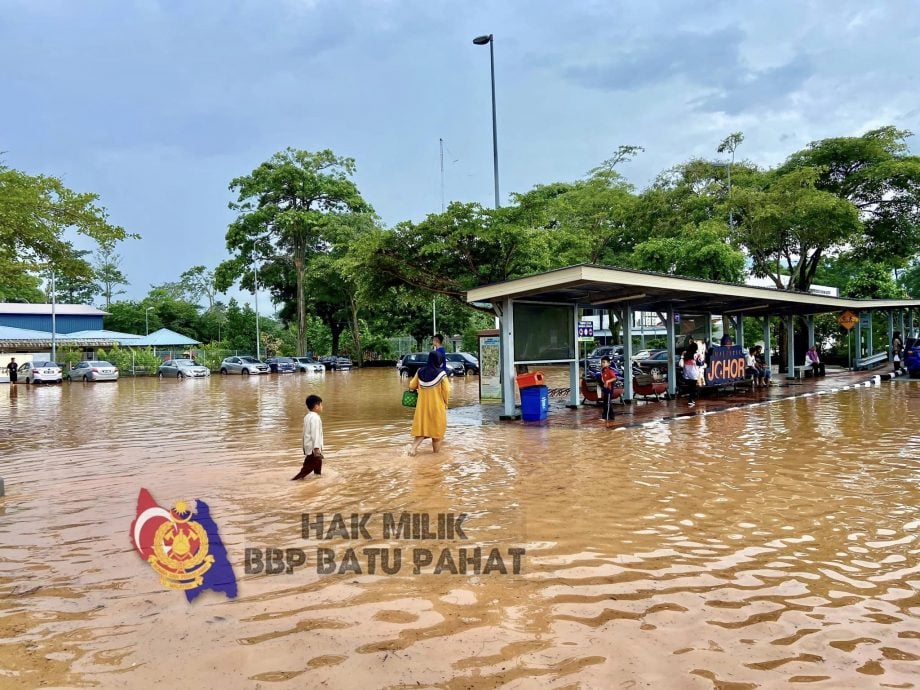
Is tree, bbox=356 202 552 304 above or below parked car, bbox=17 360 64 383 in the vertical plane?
above

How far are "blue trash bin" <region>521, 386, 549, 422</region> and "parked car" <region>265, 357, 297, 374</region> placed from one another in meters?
34.4

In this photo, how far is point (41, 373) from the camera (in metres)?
36.1

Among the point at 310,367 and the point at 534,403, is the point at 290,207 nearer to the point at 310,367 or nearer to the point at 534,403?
the point at 310,367

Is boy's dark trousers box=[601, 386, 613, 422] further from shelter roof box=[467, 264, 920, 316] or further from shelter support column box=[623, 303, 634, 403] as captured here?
shelter support column box=[623, 303, 634, 403]

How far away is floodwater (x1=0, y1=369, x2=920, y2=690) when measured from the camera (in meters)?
3.30

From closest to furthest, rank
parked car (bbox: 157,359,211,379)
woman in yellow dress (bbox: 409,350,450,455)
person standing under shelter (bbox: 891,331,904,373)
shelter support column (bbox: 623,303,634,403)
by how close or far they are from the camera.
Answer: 1. woman in yellow dress (bbox: 409,350,450,455)
2. shelter support column (bbox: 623,303,634,403)
3. person standing under shelter (bbox: 891,331,904,373)
4. parked car (bbox: 157,359,211,379)

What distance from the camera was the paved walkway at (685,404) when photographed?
13148mm

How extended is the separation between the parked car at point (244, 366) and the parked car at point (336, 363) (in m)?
5.54

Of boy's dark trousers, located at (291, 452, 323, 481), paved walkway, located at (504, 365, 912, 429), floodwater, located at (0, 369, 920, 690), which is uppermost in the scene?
boy's dark trousers, located at (291, 452, 323, 481)

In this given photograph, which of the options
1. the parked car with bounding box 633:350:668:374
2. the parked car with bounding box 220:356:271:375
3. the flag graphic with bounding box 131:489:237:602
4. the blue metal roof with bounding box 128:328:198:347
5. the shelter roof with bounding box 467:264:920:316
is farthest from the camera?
the blue metal roof with bounding box 128:328:198:347

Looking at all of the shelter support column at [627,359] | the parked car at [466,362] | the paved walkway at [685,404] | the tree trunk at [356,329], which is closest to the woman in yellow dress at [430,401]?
the paved walkway at [685,404]

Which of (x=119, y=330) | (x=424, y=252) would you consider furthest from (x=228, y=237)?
(x=424, y=252)

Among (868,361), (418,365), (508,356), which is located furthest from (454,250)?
(868,361)

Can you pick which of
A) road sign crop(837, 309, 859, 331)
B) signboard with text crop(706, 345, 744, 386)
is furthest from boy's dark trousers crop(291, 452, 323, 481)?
road sign crop(837, 309, 859, 331)
